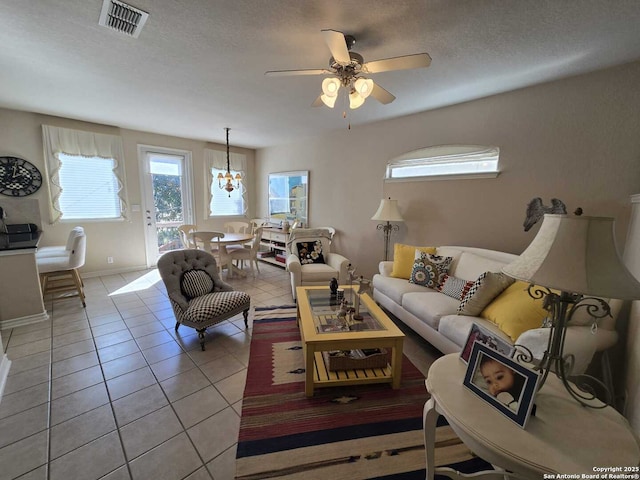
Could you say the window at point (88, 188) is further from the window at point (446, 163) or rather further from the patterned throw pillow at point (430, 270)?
the patterned throw pillow at point (430, 270)

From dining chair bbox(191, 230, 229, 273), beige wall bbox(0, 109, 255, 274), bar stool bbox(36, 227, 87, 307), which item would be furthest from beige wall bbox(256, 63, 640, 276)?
bar stool bbox(36, 227, 87, 307)

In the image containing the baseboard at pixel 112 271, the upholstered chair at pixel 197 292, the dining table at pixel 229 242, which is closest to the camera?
the upholstered chair at pixel 197 292

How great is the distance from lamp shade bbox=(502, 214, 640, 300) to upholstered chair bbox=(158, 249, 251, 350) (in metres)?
2.34

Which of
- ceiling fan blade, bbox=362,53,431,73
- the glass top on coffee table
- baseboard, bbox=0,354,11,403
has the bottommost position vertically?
baseboard, bbox=0,354,11,403

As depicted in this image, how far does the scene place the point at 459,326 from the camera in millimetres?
1952

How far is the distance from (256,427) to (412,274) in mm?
2111

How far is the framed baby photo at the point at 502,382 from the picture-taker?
854mm

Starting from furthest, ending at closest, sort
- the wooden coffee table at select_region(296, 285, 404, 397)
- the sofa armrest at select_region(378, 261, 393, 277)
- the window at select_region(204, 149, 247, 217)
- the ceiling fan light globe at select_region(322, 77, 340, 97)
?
the window at select_region(204, 149, 247, 217) → the sofa armrest at select_region(378, 261, 393, 277) → the wooden coffee table at select_region(296, 285, 404, 397) → the ceiling fan light globe at select_region(322, 77, 340, 97)

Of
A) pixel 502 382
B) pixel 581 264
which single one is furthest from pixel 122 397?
pixel 581 264

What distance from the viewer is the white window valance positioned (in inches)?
147

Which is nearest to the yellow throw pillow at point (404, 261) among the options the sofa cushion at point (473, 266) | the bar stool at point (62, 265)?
the sofa cushion at point (473, 266)

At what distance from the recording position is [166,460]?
1.36 meters

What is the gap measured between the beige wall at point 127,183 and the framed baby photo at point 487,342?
17.9ft

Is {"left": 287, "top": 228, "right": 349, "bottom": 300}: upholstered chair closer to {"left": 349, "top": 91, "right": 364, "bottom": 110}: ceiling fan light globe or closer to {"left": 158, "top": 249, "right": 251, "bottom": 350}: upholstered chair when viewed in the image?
{"left": 158, "top": 249, "right": 251, "bottom": 350}: upholstered chair
